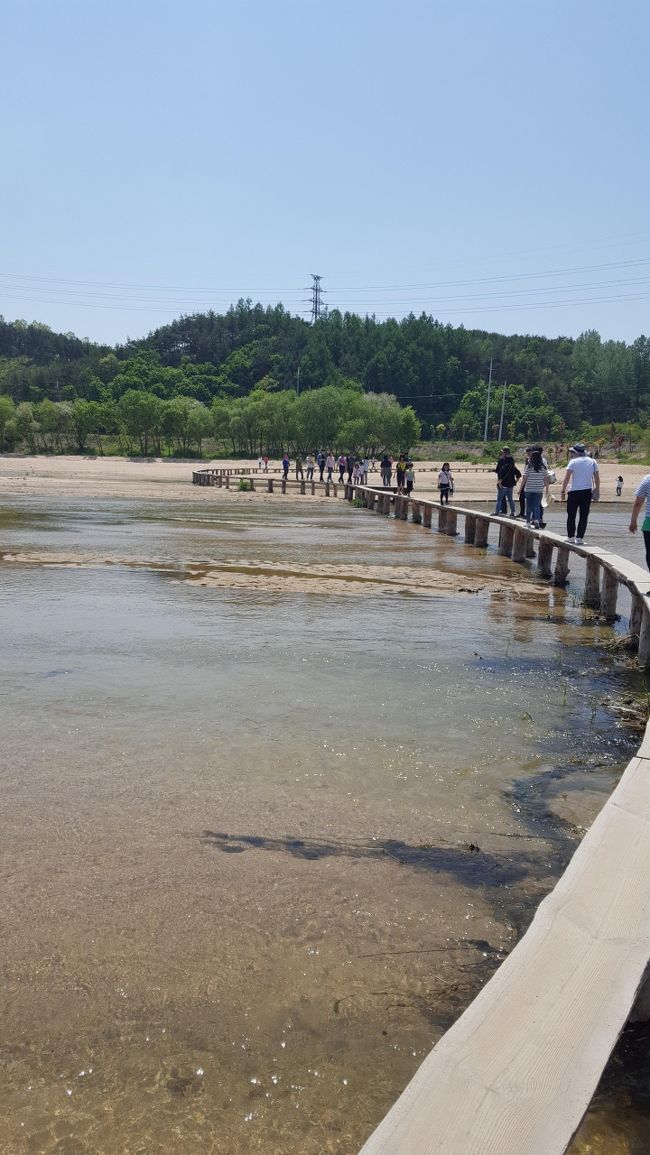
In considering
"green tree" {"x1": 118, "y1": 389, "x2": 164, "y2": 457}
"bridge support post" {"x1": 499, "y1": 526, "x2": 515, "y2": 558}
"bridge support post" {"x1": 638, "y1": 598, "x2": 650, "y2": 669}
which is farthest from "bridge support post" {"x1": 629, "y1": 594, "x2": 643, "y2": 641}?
"green tree" {"x1": 118, "y1": 389, "x2": 164, "y2": 457}

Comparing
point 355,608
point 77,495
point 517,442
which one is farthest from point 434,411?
point 355,608

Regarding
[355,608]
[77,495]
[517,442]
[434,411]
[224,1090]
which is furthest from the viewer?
[434,411]

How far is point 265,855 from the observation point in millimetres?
4172

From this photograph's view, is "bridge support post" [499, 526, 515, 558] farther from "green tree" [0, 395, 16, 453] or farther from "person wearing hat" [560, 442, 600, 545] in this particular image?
"green tree" [0, 395, 16, 453]

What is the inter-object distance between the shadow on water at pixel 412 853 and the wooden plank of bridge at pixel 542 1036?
1092 mm

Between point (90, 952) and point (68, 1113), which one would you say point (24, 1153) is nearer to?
point (68, 1113)

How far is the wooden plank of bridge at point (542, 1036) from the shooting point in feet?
6.26

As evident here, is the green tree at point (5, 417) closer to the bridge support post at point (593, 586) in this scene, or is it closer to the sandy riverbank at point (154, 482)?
Result: the sandy riverbank at point (154, 482)

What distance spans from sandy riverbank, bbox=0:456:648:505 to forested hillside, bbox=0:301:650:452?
45108mm

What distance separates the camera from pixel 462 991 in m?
3.11

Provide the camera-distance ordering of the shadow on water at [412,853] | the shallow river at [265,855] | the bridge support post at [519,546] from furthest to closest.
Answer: the bridge support post at [519,546]
the shadow on water at [412,853]
the shallow river at [265,855]

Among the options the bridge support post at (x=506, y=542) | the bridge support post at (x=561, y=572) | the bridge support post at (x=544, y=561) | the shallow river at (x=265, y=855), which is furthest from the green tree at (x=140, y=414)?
the shallow river at (x=265, y=855)

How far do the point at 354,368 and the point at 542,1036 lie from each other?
154418mm

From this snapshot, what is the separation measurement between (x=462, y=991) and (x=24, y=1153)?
151 centimetres
